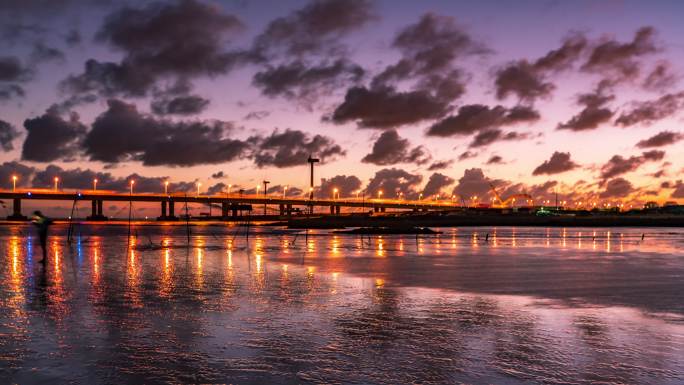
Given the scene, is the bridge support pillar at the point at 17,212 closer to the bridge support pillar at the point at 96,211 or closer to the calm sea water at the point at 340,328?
the bridge support pillar at the point at 96,211

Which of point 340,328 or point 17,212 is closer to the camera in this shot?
point 340,328

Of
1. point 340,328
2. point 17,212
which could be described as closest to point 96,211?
point 17,212

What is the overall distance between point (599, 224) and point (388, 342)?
5483 inches

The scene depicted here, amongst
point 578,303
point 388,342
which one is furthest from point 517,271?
point 388,342

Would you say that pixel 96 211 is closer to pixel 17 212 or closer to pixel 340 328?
pixel 17 212

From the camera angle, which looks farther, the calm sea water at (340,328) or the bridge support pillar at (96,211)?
the bridge support pillar at (96,211)

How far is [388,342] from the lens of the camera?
10102 millimetres

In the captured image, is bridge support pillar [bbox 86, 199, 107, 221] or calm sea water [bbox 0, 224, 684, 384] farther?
bridge support pillar [bbox 86, 199, 107, 221]

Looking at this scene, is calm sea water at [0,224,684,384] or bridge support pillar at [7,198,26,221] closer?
calm sea water at [0,224,684,384]

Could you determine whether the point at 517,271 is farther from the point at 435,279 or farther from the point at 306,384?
the point at 306,384

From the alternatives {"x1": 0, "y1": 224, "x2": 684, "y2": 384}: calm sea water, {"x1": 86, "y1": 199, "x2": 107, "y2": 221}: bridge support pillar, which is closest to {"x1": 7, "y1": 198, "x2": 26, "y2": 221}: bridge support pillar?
{"x1": 86, "y1": 199, "x2": 107, "y2": 221}: bridge support pillar

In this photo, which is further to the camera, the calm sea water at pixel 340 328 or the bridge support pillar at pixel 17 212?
the bridge support pillar at pixel 17 212

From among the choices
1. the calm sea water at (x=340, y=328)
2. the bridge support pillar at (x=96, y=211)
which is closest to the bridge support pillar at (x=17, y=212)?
the bridge support pillar at (x=96, y=211)

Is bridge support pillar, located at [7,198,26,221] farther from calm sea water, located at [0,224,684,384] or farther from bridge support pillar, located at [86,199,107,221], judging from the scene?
calm sea water, located at [0,224,684,384]
